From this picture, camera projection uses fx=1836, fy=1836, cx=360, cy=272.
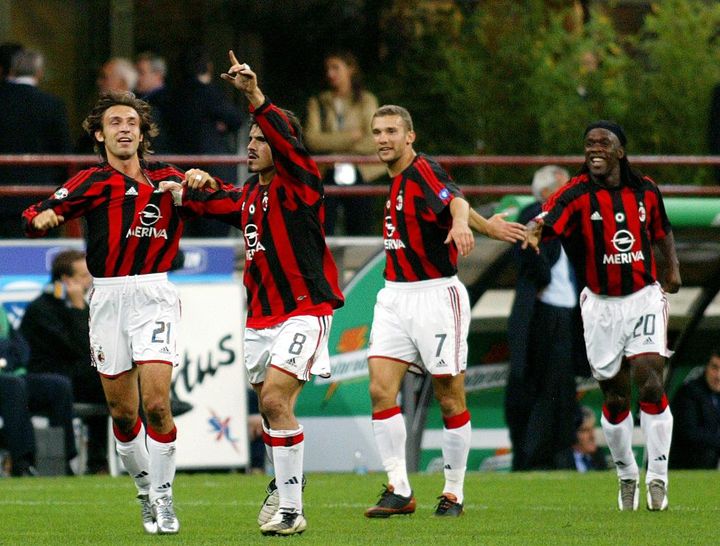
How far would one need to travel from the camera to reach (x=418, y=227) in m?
10.1

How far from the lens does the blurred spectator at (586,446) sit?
50.2 feet

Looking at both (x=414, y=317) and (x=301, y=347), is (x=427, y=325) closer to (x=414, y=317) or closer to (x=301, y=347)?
(x=414, y=317)

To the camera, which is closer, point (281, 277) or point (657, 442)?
point (281, 277)

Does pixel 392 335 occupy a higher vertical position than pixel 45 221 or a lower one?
lower

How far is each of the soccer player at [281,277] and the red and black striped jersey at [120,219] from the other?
0.53ft

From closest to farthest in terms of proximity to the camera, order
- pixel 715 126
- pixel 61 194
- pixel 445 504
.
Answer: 1. pixel 61 194
2. pixel 445 504
3. pixel 715 126

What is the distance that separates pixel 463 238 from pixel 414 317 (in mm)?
1071

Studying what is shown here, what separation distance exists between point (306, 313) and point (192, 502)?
8.76ft

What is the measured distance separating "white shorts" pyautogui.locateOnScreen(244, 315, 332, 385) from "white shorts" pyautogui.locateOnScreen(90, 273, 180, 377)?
1.30ft

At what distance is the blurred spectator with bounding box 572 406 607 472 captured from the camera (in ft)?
50.2

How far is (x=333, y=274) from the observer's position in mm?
9250

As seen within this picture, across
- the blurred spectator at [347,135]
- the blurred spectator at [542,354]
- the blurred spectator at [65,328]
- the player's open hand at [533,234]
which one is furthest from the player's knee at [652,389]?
the blurred spectator at [347,135]

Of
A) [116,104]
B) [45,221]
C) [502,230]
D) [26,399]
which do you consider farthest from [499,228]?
[26,399]

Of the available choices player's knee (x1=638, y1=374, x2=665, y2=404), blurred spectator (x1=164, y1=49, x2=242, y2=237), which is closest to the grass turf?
player's knee (x1=638, y1=374, x2=665, y2=404)
